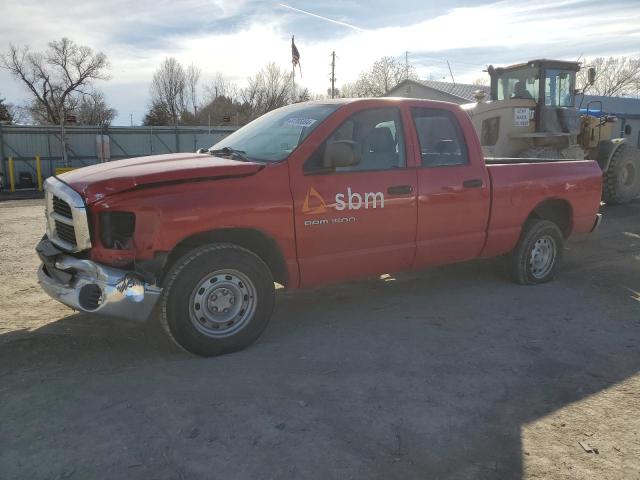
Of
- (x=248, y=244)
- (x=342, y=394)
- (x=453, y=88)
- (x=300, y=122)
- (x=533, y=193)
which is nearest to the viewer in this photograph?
(x=342, y=394)

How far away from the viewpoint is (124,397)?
344 cm

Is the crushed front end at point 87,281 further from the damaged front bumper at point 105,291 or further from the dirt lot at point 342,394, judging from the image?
the dirt lot at point 342,394

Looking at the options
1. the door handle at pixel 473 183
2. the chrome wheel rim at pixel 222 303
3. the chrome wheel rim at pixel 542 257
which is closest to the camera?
the chrome wheel rim at pixel 222 303

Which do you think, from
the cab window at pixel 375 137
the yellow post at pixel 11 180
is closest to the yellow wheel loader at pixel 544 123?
Answer: the cab window at pixel 375 137

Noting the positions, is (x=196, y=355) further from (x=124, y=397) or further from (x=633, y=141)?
(x=633, y=141)

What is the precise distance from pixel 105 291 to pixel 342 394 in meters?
1.75

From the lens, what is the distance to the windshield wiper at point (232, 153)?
15.0 ft

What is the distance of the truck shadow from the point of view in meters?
2.83

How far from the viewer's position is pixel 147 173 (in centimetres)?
383

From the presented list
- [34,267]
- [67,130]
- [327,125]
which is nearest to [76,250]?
[327,125]

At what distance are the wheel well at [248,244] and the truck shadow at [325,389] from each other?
62 centimetres

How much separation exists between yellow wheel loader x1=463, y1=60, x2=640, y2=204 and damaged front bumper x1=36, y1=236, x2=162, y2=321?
9.36 meters

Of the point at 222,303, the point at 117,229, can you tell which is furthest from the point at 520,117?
the point at 117,229

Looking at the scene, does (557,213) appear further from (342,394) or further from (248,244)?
(342,394)
